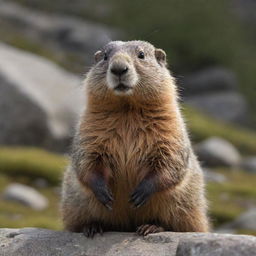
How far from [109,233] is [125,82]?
6.00 feet

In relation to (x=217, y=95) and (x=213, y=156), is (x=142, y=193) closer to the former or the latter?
(x=213, y=156)

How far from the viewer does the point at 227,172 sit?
3112 centimetres

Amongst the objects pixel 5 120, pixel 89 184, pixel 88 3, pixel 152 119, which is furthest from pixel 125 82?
pixel 88 3

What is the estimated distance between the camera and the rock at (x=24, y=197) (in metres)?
22.1

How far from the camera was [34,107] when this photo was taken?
93.1 ft

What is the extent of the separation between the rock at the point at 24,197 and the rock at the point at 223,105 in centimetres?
3156

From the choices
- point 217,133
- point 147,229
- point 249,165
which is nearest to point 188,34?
point 217,133

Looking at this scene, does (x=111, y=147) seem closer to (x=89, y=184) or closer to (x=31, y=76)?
(x=89, y=184)

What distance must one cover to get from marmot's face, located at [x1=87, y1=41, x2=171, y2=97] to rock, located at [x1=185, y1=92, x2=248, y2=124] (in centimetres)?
4301

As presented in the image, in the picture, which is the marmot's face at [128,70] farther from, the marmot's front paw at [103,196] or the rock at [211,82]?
the rock at [211,82]

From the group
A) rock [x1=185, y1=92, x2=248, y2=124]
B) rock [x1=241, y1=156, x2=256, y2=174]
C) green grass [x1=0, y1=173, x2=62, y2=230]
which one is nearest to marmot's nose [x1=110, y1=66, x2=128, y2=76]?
green grass [x1=0, y1=173, x2=62, y2=230]

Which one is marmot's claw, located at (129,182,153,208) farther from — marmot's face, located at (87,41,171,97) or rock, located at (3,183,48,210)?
rock, located at (3,183,48,210)

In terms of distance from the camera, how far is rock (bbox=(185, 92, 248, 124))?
53.7 metres

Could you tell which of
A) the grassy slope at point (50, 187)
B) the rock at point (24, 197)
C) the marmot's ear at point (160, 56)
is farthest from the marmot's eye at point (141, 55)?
the rock at point (24, 197)
